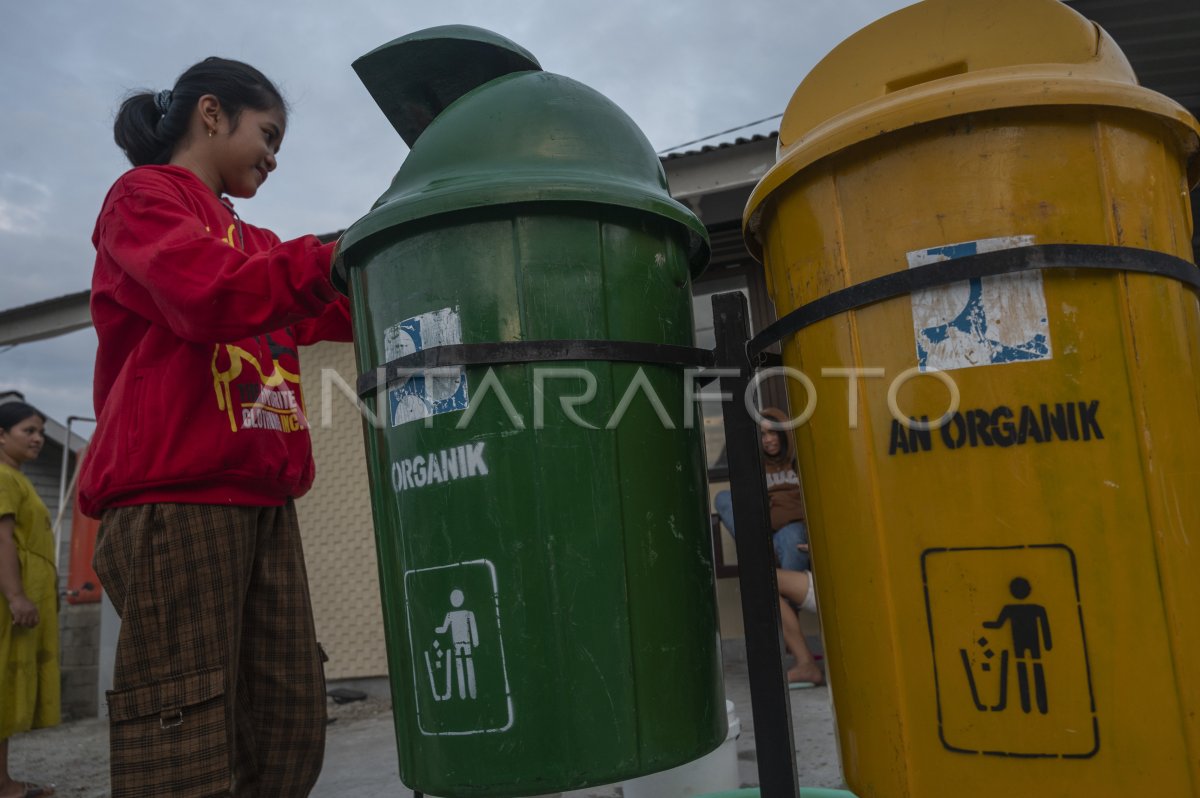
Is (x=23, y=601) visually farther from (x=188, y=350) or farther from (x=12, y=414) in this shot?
(x=188, y=350)

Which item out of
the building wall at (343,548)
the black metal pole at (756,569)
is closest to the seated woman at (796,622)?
the building wall at (343,548)

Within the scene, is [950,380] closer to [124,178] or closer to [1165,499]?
[1165,499]

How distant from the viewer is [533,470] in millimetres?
1353

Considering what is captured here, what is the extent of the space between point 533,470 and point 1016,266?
2.51ft

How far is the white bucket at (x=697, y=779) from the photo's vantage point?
2.03m

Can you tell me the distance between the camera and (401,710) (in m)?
1.46

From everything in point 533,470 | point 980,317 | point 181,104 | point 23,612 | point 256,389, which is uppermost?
point 181,104

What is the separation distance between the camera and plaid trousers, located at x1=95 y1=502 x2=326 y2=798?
1.61 m

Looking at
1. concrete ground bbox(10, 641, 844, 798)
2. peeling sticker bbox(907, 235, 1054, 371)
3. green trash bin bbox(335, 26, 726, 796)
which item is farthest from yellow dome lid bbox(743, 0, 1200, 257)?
concrete ground bbox(10, 641, 844, 798)

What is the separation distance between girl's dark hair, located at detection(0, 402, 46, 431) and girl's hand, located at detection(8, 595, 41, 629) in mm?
921

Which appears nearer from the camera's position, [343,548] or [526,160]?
[526,160]

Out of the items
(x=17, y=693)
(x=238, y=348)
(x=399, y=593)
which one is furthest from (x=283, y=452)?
(x=17, y=693)

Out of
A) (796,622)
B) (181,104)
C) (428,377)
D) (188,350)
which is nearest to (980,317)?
(428,377)

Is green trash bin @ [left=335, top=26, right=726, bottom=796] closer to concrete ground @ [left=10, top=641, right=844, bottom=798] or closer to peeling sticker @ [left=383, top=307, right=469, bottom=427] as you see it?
peeling sticker @ [left=383, top=307, right=469, bottom=427]
